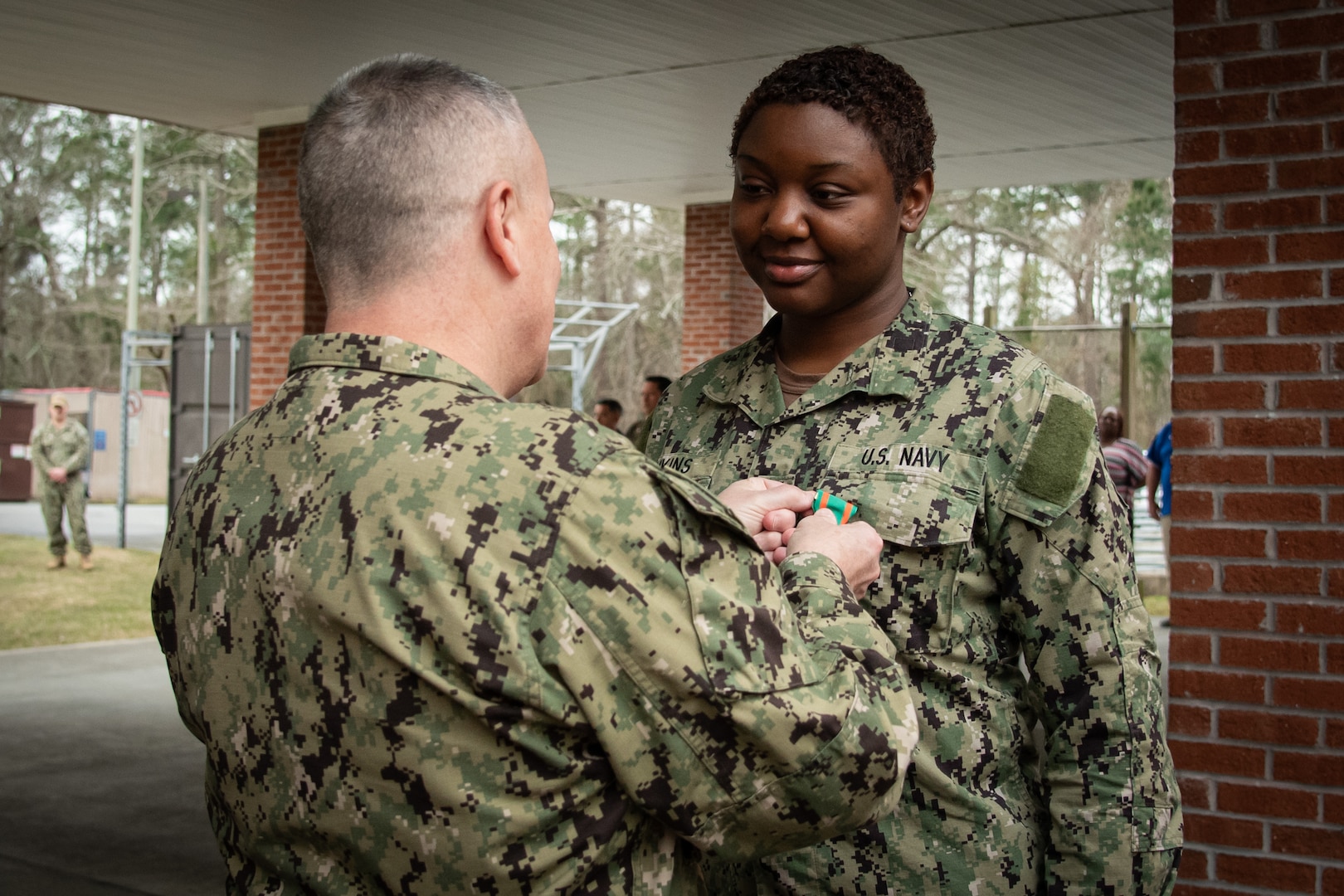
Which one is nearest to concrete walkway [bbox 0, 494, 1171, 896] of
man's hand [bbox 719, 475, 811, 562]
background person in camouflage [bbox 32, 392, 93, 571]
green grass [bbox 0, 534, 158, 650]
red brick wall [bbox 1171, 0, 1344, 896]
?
red brick wall [bbox 1171, 0, 1344, 896]

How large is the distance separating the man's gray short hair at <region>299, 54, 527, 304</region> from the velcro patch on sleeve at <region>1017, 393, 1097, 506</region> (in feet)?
2.80

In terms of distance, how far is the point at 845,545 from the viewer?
1384 mm

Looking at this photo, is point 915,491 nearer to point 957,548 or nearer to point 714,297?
point 957,548

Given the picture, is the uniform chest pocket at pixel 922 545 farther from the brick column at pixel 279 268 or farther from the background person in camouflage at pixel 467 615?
the brick column at pixel 279 268

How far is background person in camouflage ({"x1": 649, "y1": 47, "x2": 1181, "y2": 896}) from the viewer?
1695mm

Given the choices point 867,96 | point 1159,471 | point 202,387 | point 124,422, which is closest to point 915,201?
point 867,96

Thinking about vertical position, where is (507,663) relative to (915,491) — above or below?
below

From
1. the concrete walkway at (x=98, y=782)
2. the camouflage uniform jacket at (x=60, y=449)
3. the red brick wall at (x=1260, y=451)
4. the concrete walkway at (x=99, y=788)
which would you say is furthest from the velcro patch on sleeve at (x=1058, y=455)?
the camouflage uniform jacket at (x=60, y=449)

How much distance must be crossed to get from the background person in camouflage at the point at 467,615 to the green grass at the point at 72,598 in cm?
1216

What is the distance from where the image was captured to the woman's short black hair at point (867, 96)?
70.5 inches

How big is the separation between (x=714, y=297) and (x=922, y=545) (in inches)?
420

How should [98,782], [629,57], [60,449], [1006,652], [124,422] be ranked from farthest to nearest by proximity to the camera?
[124,422] → [60,449] → [629,57] → [98,782] → [1006,652]

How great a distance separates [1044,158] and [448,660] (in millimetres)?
10295

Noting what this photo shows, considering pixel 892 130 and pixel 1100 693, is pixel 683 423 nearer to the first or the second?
pixel 892 130
